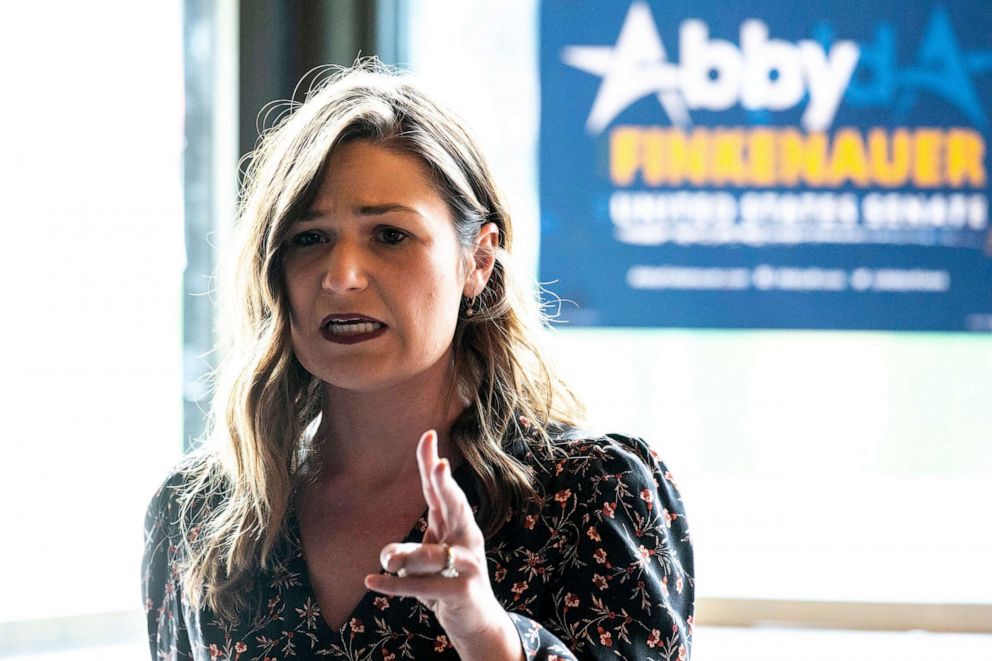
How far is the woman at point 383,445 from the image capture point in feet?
4.13

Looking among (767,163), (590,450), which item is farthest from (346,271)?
(767,163)

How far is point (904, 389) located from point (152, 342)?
1.93 metres

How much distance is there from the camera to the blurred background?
2.64m

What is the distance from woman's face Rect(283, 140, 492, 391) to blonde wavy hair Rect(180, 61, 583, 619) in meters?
0.03

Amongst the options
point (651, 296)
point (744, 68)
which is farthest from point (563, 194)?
point (744, 68)

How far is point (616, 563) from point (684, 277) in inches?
62.8

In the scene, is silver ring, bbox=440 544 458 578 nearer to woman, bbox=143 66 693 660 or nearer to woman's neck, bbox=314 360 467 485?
woman, bbox=143 66 693 660

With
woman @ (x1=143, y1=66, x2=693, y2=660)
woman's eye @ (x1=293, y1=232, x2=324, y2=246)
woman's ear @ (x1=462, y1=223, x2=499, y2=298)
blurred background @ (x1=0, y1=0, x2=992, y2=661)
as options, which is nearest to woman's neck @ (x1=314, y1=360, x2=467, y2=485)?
woman @ (x1=143, y1=66, x2=693, y2=660)

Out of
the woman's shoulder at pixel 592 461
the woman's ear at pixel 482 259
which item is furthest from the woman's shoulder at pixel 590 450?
the woman's ear at pixel 482 259

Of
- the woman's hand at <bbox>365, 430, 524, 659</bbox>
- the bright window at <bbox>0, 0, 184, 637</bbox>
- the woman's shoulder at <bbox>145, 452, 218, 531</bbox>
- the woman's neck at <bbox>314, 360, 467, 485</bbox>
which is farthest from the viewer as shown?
the bright window at <bbox>0, 0, 184, 637</bbox>

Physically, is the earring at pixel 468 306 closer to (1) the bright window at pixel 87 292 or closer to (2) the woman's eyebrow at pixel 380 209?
(2) the woman's eyebrow at pixel 380 209

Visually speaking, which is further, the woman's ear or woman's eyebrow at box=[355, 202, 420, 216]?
the woman's ear

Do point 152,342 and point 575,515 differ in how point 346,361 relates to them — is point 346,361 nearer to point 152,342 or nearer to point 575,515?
point 575,515

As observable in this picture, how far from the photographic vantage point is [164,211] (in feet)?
8.93
